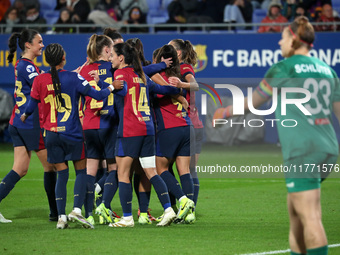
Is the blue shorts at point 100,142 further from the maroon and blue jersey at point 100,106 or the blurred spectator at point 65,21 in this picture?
the blurred spectator at point 65,21

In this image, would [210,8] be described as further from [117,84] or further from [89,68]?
[117,84]

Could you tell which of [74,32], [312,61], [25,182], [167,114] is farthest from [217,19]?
[312,61]

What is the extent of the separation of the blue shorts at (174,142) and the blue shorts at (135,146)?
41cm

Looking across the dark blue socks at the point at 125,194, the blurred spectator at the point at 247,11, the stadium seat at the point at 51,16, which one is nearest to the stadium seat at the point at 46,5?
the stadium seat at the point at 51,16

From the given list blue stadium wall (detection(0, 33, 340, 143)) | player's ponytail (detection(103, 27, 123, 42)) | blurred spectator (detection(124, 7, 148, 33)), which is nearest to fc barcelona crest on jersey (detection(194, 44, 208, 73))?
blue stadium wall (detection(0, 33, 340, 143))

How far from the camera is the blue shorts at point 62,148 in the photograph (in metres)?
6.86

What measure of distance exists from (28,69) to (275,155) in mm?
Result: 8670

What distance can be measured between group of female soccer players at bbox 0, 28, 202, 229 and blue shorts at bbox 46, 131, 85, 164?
0.03ft

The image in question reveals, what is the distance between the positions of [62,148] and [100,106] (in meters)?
0.75

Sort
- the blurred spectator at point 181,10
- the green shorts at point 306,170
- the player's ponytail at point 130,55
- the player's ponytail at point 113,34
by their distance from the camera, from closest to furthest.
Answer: the green shorts at point 306,170 < the player's ponytail at point 130,55 < the player's ponytail at point 113,34 < the blurred spectator at point 181,10

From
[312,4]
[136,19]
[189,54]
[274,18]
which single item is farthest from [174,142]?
[312,4]

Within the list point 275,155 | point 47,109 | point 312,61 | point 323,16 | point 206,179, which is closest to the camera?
point 312,61

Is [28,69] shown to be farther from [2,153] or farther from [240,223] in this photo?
[2,153]

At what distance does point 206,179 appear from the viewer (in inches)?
476
